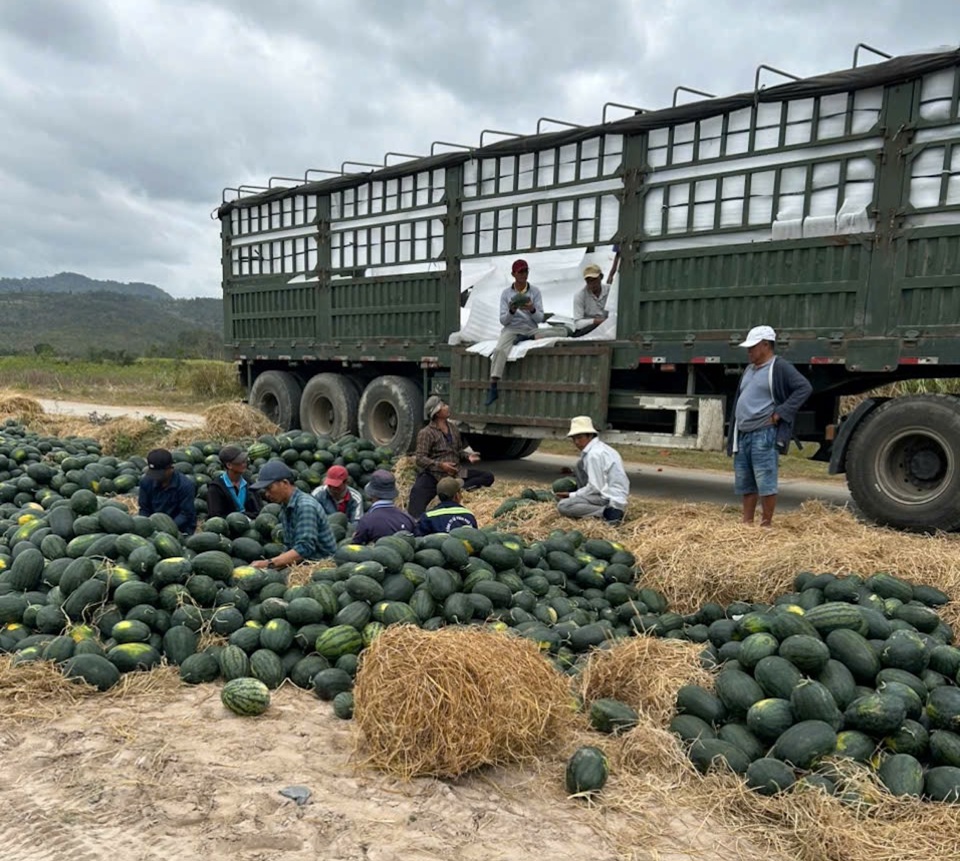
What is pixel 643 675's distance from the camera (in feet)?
15.0

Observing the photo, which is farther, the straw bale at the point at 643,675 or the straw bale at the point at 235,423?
the straw bale at the point at 235,423

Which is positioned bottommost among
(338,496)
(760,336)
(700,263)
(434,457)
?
(338,496)

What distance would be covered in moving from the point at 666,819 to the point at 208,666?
2.88 metres

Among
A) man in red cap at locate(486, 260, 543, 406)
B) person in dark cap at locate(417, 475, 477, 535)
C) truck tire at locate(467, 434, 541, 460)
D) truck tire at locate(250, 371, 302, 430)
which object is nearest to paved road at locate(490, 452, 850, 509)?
truck tire at locate(467, 434, 541, 460)

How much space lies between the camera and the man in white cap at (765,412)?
782 centimetres

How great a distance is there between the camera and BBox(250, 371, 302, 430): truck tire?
53.8 feet

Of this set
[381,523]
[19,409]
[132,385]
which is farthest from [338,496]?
[132,385]

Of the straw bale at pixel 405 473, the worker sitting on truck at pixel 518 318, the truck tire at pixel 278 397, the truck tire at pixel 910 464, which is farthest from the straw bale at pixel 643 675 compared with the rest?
the truck tire at pixel 278 397

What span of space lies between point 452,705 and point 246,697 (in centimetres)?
137

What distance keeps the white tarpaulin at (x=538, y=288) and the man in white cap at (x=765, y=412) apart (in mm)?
3097

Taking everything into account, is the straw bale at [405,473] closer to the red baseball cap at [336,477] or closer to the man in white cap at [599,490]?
the red baseball cap at [336,477]

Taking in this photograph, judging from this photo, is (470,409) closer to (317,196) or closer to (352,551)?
(317,196)

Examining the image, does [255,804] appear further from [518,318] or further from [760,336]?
[518,318]

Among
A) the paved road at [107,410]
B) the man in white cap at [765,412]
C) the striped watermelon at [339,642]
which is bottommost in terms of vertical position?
the paved road at [107,410]
